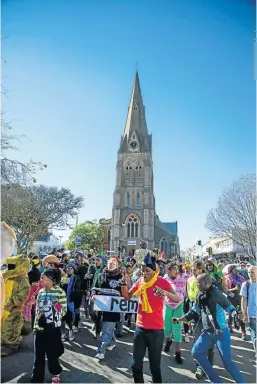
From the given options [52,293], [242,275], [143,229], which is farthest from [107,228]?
[52,293]

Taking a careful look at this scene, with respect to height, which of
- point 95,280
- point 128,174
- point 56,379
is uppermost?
point 128,174

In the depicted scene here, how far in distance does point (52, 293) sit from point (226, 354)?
8.73 ft

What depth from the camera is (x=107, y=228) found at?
228 feet

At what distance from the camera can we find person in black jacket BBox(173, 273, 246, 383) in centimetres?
389

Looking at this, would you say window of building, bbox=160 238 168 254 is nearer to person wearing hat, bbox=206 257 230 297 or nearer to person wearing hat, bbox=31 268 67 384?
person wearing hat, bbox=206 257 230 297

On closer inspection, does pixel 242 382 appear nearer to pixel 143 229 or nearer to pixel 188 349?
pixel 188 349

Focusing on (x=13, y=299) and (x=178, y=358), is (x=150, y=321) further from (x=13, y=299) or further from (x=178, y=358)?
(x=13, y=299)

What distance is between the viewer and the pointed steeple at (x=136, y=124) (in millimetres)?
62566

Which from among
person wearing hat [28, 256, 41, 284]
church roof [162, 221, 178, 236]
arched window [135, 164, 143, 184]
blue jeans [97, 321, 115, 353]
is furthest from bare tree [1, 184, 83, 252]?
church roof [162, 221, 178, 236]

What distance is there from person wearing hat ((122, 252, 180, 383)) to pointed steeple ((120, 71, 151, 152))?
58139 mm

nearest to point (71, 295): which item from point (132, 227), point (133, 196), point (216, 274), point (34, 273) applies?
point (34, 273)

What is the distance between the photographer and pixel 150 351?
3.77 m

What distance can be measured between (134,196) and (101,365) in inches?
2092

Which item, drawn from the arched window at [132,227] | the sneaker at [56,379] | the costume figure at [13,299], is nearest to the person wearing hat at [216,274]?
the sneaker at [56,379]
